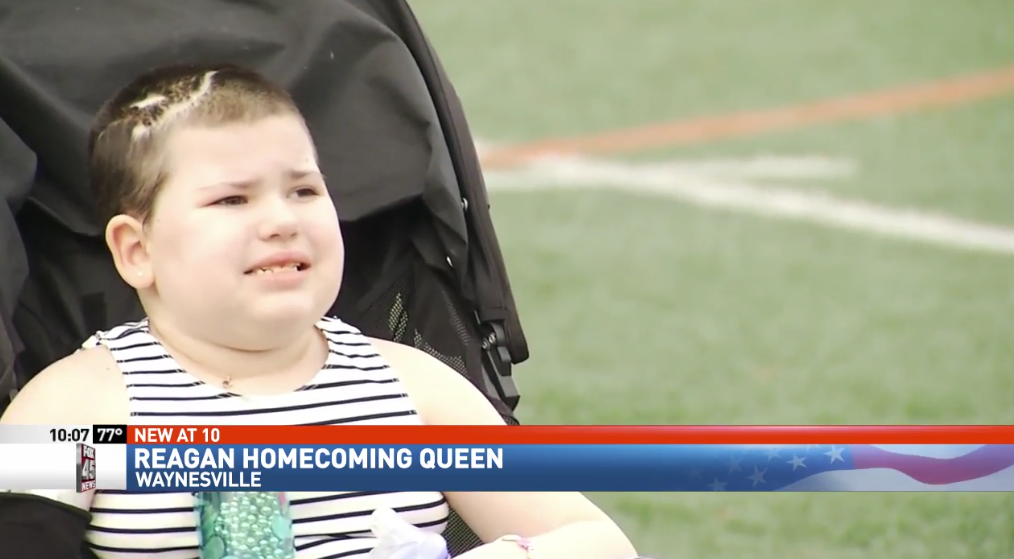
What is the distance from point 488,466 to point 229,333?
0.41 meters

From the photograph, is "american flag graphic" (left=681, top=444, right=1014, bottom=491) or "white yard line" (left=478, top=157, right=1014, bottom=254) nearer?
"american flag graphic" (left=681, top=444, right=1014, bottom=491)

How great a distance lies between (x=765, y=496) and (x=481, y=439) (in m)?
1.99

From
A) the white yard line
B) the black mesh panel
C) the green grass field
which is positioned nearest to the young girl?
the black mesh panel

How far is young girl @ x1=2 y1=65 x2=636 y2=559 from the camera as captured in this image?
1931mm

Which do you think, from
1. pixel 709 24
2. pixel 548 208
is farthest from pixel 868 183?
pixel 709 24

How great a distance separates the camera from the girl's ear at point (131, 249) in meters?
2.04

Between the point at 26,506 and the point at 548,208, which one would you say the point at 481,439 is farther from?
the point at 548,208

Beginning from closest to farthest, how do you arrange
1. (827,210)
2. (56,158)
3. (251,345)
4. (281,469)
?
(281,469) → (251,345) → (56,158) → (827,210)

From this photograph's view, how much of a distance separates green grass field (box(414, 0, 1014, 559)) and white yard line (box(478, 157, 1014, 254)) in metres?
0.03

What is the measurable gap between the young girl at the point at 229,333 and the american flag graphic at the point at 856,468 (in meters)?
0.25

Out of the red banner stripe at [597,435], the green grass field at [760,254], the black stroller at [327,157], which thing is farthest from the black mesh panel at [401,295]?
the green grass field at [760,254]

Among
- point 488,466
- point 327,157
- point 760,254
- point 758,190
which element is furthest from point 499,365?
point 758,190

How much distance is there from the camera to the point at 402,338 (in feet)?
7.89

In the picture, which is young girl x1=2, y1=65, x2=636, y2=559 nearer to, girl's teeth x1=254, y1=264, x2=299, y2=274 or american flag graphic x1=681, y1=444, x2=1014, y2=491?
girl's teeth x1=254, y1=264, x2=299, y2=274
